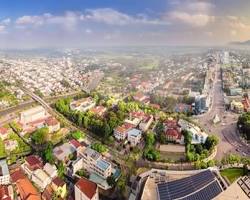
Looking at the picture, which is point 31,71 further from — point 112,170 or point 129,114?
point 112,170

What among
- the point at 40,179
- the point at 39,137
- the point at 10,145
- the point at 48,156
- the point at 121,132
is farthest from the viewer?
the point at 121,132

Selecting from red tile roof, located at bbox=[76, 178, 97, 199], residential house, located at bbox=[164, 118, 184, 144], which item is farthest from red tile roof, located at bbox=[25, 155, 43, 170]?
residential house, located at bbox=[164, 118, 184, 144]

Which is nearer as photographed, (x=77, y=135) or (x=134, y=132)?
(x=77, y=135)

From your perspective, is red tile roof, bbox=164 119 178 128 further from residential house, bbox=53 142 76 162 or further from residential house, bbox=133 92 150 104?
residential house, bbox=53 142 76 162

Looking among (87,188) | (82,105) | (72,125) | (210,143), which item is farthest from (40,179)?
(82,105)

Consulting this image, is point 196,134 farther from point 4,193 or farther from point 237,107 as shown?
point 4,193

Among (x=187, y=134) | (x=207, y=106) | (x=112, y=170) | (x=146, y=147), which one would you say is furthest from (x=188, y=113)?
(x=112, y=170)
